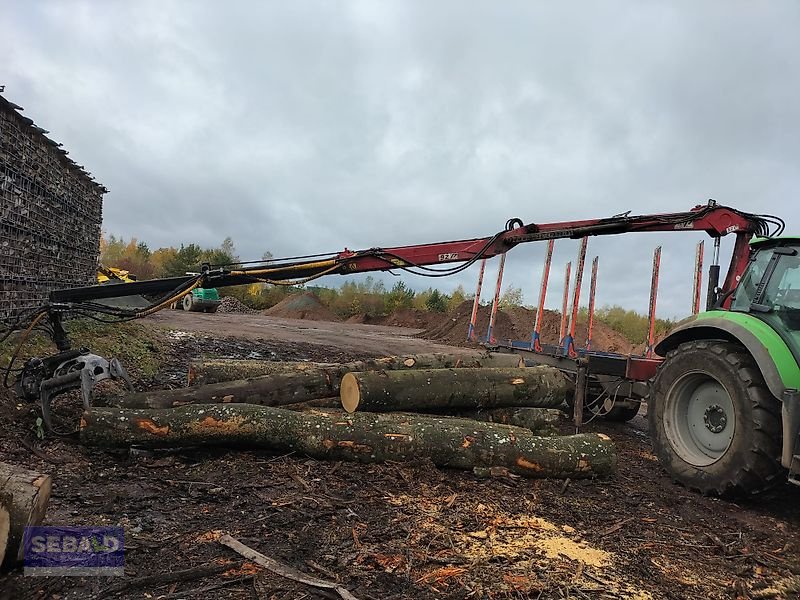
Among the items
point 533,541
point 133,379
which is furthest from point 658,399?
point 133,379

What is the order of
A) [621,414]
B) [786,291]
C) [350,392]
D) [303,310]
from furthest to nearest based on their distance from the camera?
[303,310] < [621,414] < [350,392] < [786,291]

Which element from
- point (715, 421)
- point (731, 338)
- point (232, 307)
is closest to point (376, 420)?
point (715, 421)

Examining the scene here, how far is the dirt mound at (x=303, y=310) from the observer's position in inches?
1646

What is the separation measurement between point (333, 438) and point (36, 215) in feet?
25.4

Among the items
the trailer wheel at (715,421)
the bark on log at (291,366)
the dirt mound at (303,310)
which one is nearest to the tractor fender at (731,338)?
the trailer wheel at (715,421)

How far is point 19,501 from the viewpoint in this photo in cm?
293

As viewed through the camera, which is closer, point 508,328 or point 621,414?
point 621,414

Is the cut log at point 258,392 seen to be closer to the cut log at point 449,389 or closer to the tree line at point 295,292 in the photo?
the cut log at point 449,389

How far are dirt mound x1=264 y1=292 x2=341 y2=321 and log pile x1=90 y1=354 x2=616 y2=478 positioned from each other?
116ft

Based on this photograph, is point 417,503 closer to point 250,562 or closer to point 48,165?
point 250,562

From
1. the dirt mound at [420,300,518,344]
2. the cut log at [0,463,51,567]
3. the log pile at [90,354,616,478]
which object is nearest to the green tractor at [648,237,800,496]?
the log pile at [90,354,616,478]

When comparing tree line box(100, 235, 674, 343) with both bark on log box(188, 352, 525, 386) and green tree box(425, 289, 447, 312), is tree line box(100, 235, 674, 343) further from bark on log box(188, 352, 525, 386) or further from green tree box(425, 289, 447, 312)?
bark on log box(188, 352, 525, 386)

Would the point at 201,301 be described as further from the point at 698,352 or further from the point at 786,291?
the point at 786,291

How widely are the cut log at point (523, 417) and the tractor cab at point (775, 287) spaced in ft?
7.65
